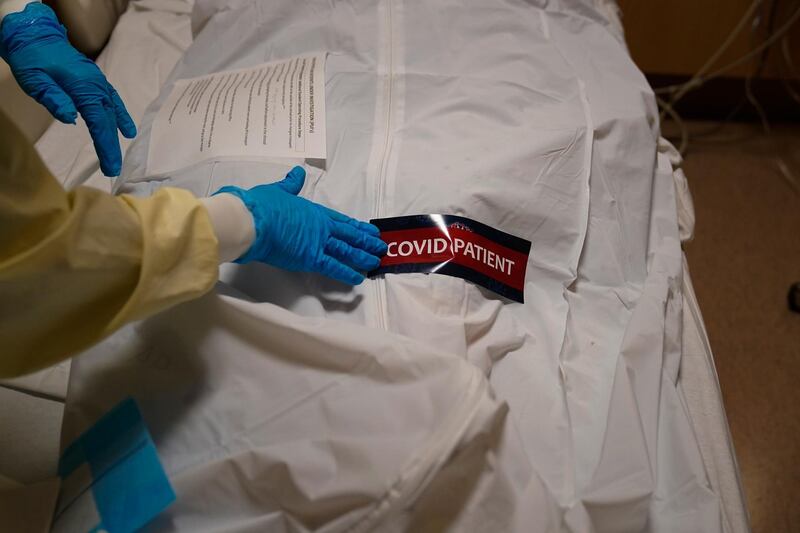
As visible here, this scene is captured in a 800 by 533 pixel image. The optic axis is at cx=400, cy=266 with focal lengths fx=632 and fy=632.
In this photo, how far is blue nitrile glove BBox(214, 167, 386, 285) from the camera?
613mm

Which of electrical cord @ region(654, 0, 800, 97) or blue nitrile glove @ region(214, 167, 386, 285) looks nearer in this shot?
blue nitrile glove @ region(214, 167, 386, 285)

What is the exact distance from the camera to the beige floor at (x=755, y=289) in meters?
1.19

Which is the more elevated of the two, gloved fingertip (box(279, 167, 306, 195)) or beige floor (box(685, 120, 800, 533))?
gloved fingertip (box(279, 167, 306, 195))

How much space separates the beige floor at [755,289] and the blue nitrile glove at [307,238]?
3.09 ft

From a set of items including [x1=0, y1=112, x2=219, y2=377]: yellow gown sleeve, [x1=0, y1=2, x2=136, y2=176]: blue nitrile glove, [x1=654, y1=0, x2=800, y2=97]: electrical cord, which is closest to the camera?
Answer: [x1=0, y1=112, x2=219, y2=377]: yellow gown sleeve

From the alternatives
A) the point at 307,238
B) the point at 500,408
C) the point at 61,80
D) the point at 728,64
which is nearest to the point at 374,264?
the point at 307,238

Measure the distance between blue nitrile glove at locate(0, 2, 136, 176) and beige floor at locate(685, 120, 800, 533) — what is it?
3.96 ft

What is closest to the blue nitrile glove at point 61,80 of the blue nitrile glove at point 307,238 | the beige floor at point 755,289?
the blue nitrile glove at point 307,238

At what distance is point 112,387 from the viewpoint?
1.93 ft

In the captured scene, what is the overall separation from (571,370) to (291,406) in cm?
30

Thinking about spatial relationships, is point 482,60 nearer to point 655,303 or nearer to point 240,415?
point 655,303

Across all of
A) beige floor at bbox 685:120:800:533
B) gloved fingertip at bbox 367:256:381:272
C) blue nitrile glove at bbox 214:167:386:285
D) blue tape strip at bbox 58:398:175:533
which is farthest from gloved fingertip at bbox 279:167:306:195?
beige floor at bbox 685:120:800:533

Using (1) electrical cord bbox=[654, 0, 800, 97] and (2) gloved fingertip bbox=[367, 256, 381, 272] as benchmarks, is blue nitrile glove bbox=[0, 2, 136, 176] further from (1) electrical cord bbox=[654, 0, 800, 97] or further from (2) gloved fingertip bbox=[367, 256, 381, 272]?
(1) electrical cord bbox=[654, 0, 800, 97]

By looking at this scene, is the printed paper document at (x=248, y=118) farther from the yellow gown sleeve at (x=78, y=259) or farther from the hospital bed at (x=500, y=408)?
the yellow gown sleeve at (x=78, y=259)
